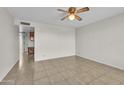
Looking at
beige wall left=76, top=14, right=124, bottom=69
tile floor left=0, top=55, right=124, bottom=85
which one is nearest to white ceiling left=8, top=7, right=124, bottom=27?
beige wall left=76, top=14, right=124, bottom=69

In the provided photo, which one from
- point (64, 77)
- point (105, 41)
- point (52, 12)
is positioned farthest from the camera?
point (105, 41)

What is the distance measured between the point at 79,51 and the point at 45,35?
9.79 feet

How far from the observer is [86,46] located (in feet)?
19.4

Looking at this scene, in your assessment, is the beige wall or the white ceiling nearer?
the white ceiling

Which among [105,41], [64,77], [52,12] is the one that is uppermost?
[52,12]

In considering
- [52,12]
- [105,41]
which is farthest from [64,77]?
[105,41]

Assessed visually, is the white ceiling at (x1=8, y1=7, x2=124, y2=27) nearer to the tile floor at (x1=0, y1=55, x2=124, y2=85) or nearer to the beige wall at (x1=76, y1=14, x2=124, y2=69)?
the beige wall at (x1=76, y1=14, x2=124, y2=69)

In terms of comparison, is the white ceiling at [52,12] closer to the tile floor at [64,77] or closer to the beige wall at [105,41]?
the beige wall at [105,41]

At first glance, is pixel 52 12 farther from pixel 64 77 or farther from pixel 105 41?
pixel 105 41

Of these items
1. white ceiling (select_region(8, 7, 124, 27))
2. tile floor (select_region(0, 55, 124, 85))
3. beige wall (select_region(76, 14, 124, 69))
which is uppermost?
white ceiling (select_region(8, 7, 124, 27))

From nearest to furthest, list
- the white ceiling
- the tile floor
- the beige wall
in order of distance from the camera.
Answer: the tile floor < the white ceiling < the beige wall

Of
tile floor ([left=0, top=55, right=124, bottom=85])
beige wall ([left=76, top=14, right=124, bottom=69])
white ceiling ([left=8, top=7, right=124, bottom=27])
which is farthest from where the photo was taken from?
beige wall ([left=76, top=14, right=124, bottom=69])
